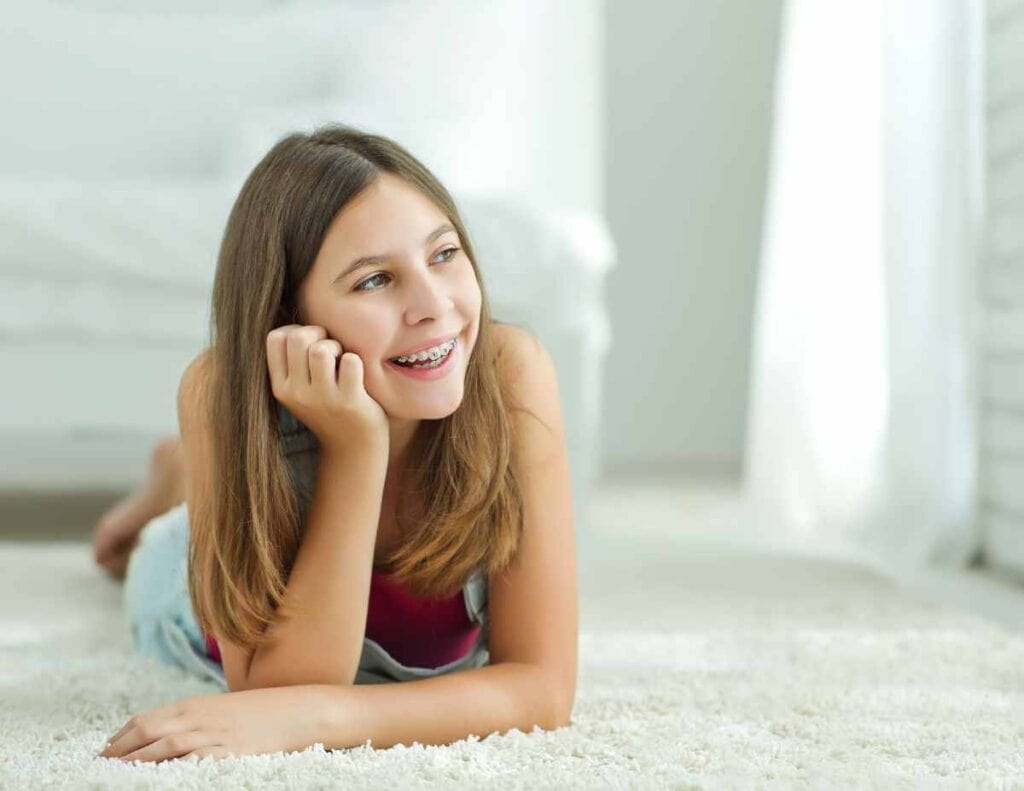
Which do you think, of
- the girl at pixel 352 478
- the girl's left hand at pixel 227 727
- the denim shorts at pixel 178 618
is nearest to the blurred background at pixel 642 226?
the denim shorts at pixel 178 618

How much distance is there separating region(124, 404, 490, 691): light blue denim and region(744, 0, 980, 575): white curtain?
116 cm

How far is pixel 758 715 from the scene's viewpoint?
47.3 inches

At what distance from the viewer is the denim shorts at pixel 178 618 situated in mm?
1218

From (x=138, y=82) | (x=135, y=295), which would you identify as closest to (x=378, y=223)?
(x=135, y=295)

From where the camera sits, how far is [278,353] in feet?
3.47

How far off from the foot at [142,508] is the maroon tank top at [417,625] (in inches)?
26.2

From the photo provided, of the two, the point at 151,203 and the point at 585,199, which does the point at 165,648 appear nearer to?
the point at 151,203

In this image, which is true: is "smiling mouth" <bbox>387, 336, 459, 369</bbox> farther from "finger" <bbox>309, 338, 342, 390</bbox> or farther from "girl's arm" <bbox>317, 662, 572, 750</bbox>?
"girl's arm" <bbox>317, 662, 572, 750</bbox>

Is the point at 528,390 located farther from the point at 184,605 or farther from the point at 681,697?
the point at 184,605

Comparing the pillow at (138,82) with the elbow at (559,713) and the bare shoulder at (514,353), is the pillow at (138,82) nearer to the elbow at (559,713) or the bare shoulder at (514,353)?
the bare shoulder at (514,353)

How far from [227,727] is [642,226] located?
2.84 m

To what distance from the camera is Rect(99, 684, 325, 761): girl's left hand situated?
99 cm

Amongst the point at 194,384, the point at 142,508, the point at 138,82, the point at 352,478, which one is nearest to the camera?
the point at 352,478

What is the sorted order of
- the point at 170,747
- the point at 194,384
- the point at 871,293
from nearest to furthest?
the point at 170,747 < the point at 194,384 < the point at 871,293
